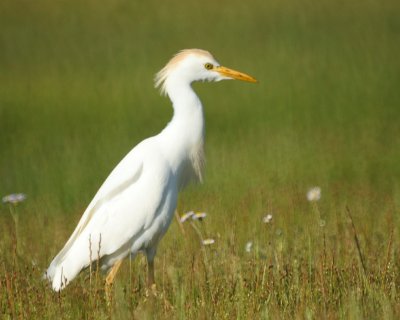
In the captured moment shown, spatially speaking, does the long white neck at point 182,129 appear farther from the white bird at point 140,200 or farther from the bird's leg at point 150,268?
the bird's leg at point 150,268

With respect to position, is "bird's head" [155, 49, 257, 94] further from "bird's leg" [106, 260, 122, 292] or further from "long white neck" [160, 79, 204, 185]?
"bird's leg" [106, 260, 122, 292]

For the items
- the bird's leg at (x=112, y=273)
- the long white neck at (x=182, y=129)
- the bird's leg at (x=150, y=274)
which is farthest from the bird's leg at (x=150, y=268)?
the long white neck at (x=182, y=129)

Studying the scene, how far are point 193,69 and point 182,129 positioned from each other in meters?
0.41

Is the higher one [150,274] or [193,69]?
[193,69]

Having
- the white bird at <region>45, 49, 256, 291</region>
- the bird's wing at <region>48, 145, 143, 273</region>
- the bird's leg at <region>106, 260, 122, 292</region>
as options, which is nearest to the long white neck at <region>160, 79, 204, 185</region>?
the white bird at <region>45, 49, 256, 291</region>

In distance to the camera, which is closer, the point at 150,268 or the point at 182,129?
the point at 150,268

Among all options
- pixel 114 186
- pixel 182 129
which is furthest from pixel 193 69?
pixel 114 186

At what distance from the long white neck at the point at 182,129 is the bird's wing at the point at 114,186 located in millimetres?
222

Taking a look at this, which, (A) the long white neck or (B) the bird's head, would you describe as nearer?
(A) the long white neck

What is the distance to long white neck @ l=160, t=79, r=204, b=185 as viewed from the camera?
18.9 feet

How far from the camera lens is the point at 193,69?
5.89 metres

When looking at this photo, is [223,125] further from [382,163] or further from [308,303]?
[308,303]

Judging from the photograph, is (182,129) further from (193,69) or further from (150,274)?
Result: (150,274)

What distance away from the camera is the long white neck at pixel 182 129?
5.76 m
